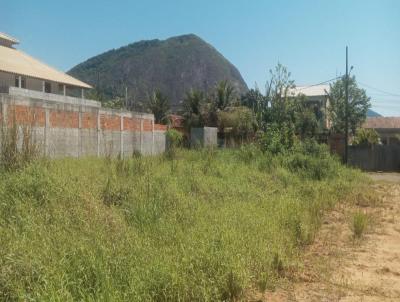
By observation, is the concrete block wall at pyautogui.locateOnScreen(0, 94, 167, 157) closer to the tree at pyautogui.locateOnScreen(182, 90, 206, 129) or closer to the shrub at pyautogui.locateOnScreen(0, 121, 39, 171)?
the shrub at pyautogui.locateOnScreen(0, 121, 39, 171)

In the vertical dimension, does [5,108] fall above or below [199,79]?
below

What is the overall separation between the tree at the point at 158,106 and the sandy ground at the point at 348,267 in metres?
35.5

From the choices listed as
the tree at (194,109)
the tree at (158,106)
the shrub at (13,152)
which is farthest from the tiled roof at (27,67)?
the shrub at (13,152)

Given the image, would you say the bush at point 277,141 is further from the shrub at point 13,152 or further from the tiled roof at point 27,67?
the tiled roof at point 27,67

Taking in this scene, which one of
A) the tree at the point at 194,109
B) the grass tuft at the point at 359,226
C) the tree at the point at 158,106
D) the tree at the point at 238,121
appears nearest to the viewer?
the grass tuft at the point at 359,226

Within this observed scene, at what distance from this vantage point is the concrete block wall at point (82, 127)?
1435 cm

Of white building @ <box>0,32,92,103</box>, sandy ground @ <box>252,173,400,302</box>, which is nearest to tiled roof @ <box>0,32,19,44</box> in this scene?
white building @ <box>0,32,92,103</box>

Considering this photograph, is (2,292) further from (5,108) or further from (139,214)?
(5,108)

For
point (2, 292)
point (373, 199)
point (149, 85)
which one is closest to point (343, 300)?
point (2, 292)

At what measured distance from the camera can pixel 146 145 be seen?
83.5ft

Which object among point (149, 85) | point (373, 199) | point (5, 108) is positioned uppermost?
point (149, 85)

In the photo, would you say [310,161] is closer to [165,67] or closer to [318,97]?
[318,97]

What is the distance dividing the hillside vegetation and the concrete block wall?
178 inches

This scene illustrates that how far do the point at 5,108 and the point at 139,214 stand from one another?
7919mm
